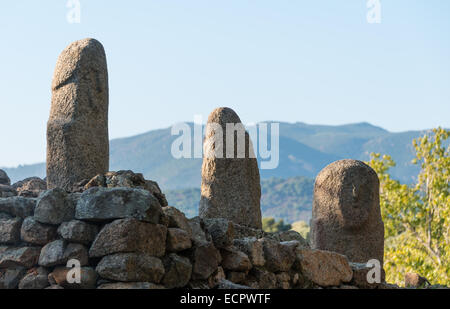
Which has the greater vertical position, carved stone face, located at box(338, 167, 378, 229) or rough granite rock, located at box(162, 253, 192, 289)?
carved stone face, located at box(338, 167, 378, 229)

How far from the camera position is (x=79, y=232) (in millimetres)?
8055

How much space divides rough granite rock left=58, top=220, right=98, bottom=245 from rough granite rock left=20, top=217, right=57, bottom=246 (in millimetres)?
280

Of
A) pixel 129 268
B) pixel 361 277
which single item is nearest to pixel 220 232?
pixel 129 268

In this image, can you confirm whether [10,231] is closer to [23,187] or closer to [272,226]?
[23,187]

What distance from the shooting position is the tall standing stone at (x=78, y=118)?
35.9ft

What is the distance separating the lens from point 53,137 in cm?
1106

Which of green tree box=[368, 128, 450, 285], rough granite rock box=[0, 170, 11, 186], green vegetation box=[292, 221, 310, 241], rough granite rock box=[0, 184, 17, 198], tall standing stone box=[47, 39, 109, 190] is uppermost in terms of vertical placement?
tall standing stone box=[47, 39, 109, 190]

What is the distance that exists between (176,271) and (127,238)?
30.4 inches

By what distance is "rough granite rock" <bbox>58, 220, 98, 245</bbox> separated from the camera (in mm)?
8062

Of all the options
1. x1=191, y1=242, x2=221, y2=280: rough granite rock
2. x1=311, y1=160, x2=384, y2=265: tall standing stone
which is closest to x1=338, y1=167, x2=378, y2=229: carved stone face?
Answer: x1=311, y1=160, x2=384, y2=265: tall standing stone

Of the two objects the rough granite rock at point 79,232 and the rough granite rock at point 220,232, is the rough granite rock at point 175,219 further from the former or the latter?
the rough granite rock at point 79,232

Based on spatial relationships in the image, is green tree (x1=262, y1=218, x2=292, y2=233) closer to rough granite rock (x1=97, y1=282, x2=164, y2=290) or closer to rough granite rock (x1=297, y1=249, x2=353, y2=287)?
rough granite rock (x1=297, y1=249, x2=353, y2=287)

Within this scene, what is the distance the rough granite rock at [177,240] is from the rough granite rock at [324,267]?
2256 millimetres

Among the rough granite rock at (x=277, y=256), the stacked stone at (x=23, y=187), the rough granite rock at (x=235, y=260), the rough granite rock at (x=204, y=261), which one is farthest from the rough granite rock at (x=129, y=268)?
the stacked stone at (x=23, y=187)
